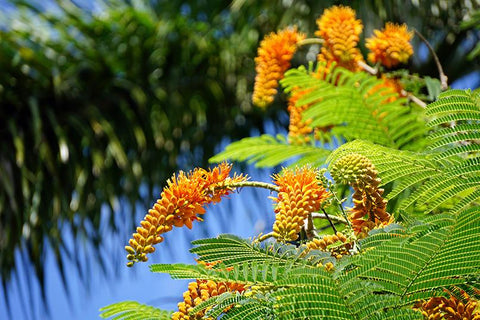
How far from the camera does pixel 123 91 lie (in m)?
6.57

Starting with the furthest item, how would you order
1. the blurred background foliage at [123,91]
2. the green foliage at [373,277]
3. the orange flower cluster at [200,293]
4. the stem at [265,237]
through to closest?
the blurred background foliage at [123,91] < the stem at [265,237] < the orange flower cluster at [200,293] < the green foliage at [373,277]

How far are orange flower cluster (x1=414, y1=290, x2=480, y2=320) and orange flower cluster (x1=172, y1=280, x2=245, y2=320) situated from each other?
0.27 m

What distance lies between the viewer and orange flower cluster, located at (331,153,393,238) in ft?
4.04

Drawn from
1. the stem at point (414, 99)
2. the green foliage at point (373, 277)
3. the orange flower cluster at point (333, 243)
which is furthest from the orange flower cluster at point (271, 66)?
the green foliage at point (373, 277)

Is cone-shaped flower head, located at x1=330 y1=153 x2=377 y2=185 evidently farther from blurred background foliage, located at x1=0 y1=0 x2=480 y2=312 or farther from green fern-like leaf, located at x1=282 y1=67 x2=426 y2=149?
blurred background foliage, located at x1=0 y1=0 x2=480 y2=312

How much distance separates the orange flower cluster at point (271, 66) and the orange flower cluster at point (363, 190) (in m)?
1.02

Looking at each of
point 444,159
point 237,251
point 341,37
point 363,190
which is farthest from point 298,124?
point 237,251

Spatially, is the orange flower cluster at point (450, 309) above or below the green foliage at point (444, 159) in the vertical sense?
below

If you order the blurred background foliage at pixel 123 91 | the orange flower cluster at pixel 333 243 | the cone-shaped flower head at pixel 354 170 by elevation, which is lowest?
the orange flower cluster at pixel 333 243

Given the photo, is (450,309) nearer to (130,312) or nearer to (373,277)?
(373,277)

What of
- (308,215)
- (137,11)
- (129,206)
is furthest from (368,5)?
(308,215)

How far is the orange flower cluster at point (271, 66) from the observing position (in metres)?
2.30

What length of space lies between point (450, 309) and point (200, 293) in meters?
0.37

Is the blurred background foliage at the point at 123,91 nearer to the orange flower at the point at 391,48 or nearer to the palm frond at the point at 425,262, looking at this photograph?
the orange flower at the point at 391,48
